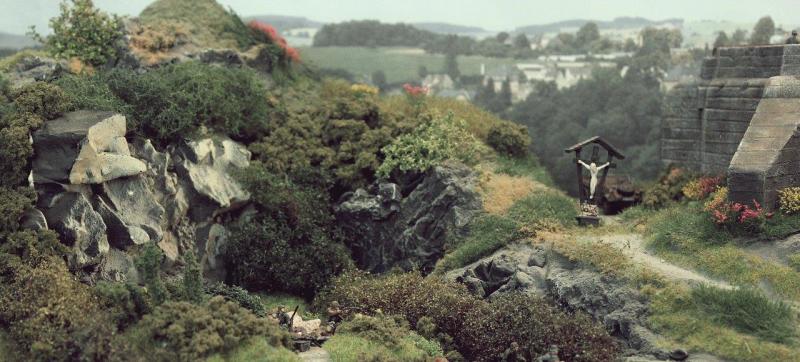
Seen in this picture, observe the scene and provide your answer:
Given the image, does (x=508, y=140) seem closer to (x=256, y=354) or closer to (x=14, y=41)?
(x=256, y=354)

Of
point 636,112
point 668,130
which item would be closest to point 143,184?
point 668,130

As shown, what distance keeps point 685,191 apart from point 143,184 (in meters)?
13.9

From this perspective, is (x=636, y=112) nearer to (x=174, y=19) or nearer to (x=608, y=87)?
(x=608, y=87)

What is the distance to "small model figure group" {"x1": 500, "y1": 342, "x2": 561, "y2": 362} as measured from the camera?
1590cm

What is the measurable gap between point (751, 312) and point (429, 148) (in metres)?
10.4

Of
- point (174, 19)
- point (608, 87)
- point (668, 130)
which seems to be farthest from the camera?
point (608, 87)

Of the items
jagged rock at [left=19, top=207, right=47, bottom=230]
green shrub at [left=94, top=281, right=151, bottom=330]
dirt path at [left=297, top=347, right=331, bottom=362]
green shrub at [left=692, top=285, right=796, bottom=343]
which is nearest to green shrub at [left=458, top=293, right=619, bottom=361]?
green shrub at [left=692, top=285, right=796, bottom=343]

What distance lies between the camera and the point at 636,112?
52.6 m

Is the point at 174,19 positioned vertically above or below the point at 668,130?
above

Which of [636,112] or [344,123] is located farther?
[636,112]

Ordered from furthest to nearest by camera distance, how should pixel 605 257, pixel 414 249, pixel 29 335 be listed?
pixel 414 249
pixel 605 257
pixel 29 335

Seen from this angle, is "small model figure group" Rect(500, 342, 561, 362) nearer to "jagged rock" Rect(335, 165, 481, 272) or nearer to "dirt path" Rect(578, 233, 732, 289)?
"dirt path" Rect(578, 233, 732, 289)

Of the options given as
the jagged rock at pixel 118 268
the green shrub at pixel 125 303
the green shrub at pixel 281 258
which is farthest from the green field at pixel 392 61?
the green shrub at pixel 125 303

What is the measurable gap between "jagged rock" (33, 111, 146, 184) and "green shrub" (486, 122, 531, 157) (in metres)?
10.9
